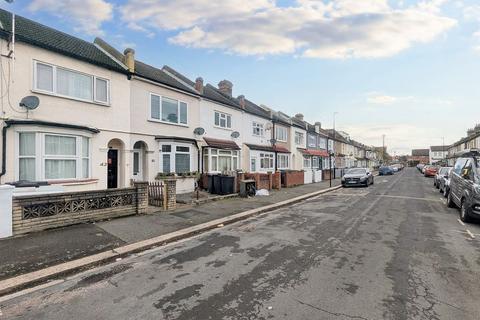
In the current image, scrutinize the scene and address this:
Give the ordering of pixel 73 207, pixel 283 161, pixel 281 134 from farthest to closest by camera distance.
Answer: pixel 281 134
pixel 283 161
pixel 73 207

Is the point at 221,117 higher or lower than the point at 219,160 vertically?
higher

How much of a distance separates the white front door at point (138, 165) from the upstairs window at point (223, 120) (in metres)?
6.70

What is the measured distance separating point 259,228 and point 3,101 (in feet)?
31.9

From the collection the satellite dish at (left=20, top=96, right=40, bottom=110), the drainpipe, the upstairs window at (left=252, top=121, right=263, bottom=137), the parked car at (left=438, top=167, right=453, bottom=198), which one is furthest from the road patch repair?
the upstairs window at (left=252, top=121, right=263, bottom=137)

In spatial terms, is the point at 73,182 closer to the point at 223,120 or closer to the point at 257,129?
the point at 223,120

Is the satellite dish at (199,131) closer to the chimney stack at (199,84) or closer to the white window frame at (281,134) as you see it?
the chimney stack at (199,84)

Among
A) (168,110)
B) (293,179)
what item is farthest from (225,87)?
(168,110)

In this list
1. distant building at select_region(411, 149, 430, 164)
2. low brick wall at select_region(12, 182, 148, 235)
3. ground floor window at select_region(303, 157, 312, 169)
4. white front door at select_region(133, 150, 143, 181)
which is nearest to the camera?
low brick wall at select_region(12, 182, 148, 235)

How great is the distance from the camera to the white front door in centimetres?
1545

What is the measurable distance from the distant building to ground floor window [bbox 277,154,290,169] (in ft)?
438

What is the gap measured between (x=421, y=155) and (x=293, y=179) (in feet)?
521

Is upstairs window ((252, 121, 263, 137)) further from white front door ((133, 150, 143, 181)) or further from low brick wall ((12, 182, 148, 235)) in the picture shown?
low brick wall ((12, 182, 148, 235))

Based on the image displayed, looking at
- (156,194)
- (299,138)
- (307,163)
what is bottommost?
(156,194)

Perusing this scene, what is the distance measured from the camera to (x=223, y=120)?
2155 centimetres
